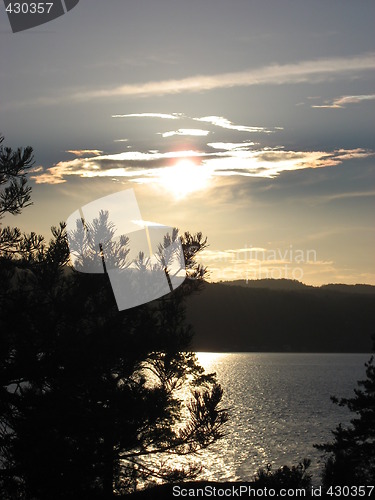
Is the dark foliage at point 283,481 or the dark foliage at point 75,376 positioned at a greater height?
the dark foliage at point 75,376

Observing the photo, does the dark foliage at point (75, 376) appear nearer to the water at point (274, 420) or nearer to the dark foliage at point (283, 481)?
the dark foliage at point (283, 481)

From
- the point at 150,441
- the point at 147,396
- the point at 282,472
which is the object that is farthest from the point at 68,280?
the point at 282,472

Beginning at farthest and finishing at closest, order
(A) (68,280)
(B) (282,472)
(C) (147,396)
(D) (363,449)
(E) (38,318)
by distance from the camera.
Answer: (D) (363,449), (B) (282,472), (A) (68,280), (C) (147,396), (E) (38,318)

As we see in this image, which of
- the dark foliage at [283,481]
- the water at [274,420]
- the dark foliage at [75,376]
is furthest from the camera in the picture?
the water at [274,420]

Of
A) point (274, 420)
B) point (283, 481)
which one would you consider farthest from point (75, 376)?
point (274, 420)

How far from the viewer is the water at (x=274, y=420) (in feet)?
185

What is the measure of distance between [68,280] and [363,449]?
22898mm

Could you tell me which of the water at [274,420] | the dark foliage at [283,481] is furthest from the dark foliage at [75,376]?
the water at [274,420]

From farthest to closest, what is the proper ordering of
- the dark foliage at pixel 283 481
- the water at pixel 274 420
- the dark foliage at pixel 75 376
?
1. the water at pixel 274 420
2. the dark foliage at pixel 283 481
3. the dark foliage at pixel 75 376

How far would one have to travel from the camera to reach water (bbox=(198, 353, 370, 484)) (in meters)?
56.2

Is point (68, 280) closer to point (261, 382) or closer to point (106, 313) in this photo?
point (106, 313)

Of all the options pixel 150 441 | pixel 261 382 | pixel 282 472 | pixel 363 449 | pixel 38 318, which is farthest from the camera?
pixel 261 382

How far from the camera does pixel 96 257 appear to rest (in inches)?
584

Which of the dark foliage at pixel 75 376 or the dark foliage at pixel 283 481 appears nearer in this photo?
the dark foliage at pixel 75 376
